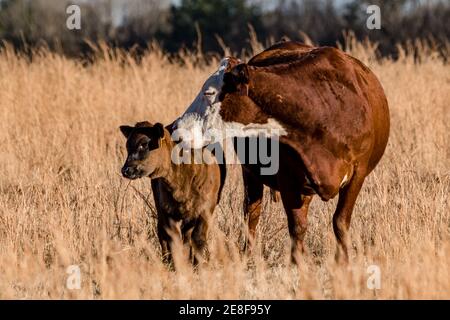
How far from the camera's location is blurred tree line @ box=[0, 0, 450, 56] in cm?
3528

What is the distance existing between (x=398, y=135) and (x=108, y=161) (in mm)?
3788

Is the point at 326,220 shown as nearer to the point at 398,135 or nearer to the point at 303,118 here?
the point at 303,118

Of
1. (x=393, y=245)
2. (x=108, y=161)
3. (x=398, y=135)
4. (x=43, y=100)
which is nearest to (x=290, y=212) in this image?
(x=393, y=245)

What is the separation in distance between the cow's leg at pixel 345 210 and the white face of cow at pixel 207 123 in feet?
3.47

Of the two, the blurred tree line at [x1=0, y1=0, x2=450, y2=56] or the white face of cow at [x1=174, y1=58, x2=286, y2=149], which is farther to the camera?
the blurred tree line at [x1=0, y1=0, x2=450, y2=56]

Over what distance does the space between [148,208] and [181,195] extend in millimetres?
1298

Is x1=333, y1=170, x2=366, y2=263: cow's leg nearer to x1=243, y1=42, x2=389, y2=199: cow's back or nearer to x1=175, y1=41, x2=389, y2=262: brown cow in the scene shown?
x1=175, y1=41, x2=389, y2=262: brown cow

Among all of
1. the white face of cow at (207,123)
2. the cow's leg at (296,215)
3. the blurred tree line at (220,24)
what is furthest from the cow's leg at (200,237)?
the blurred tree line at (220,24)

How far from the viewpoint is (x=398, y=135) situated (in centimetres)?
1235

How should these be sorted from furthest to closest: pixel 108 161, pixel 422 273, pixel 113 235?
pixel 108 161 < pixel 113 235 < pixel 422 273

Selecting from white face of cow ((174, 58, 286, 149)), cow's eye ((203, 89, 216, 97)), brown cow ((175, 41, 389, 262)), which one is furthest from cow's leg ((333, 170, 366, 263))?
cow's eye ((203, 89, 216, 97))

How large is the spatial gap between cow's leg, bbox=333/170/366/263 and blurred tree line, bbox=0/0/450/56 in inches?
998

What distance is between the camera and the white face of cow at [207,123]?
636 cm

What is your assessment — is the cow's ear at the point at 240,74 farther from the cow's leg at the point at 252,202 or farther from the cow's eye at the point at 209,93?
the cow's leg at the point at 252,202
